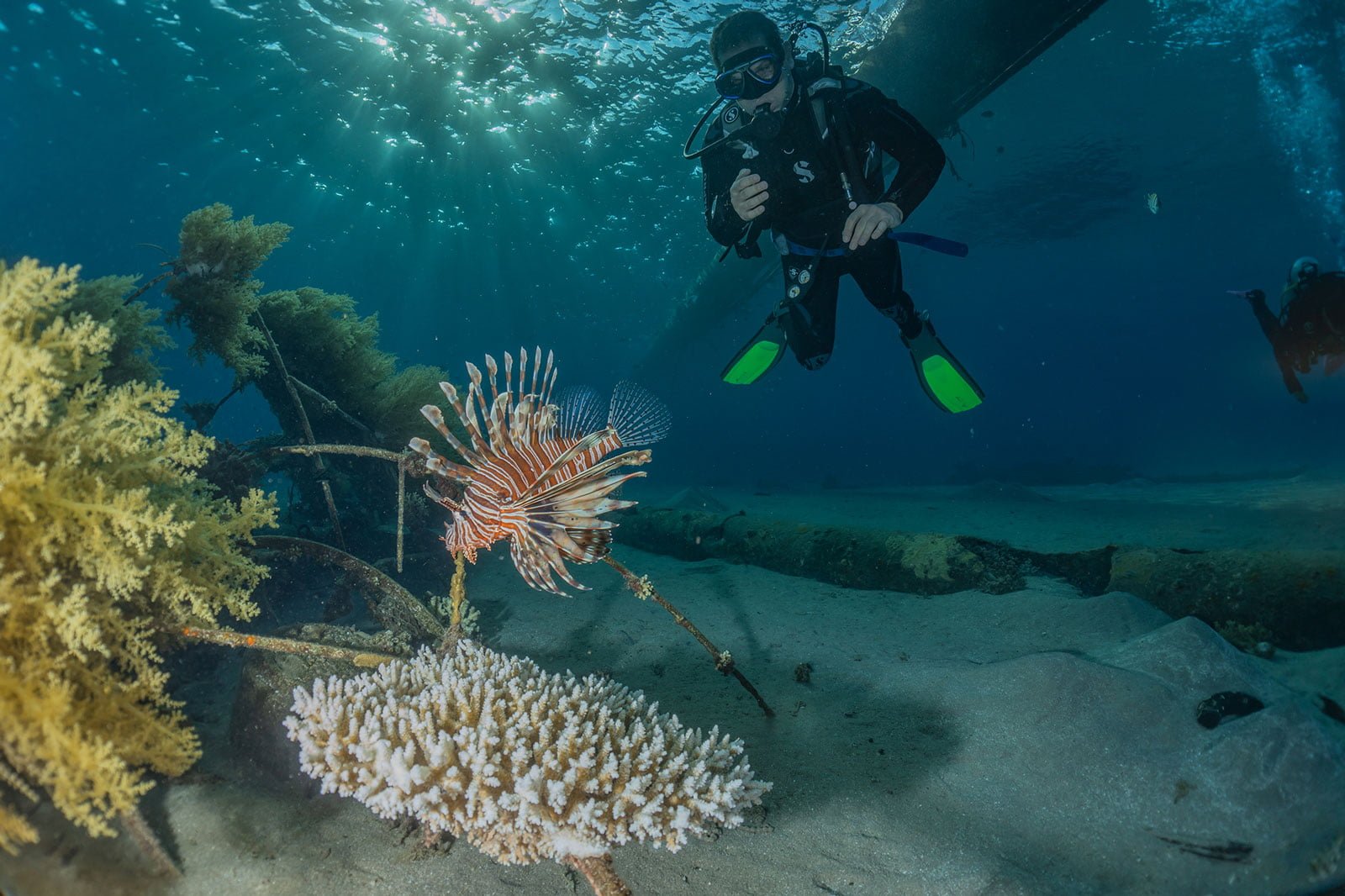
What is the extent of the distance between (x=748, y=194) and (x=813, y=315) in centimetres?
133

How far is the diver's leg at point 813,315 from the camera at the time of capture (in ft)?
16.4

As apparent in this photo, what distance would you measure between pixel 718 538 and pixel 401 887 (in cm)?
578

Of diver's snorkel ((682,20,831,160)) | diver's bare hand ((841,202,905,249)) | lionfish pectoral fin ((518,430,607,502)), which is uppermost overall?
diver's snorkel ((682,20,831,160))

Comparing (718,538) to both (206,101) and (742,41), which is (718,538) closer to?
(742,41)

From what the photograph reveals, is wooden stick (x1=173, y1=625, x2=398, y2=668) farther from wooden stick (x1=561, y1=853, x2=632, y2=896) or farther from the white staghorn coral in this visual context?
wooden stick (x1=561, y1=853, x2=632, y2=896)

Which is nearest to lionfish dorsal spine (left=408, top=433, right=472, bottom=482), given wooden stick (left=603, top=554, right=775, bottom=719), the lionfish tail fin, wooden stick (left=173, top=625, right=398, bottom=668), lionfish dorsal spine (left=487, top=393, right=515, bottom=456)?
lionfish dorsal spine (left=487, top=393, right=515, bottom=456)

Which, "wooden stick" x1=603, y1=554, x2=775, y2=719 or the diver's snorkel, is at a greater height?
the diver's snorkel

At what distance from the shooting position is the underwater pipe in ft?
12.9

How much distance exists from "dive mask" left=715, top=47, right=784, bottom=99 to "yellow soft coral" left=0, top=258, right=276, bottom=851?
4141 mm

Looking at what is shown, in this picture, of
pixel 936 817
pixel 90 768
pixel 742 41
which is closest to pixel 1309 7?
pixel 742 41

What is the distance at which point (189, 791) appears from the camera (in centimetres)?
245

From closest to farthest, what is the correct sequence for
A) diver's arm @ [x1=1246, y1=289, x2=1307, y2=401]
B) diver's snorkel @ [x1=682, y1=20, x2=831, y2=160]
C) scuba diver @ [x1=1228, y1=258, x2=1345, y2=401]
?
diver's snorkel @ [x1=682, y1=20, x2=831, y2=160] → diver's arm @ [x1=1246, y1=289, x2=1307, y2=401] → scuba diver @ [x1=1228, y1=258, x2=1345, y2=401]

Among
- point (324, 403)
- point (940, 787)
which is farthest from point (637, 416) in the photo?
point (324, 403)

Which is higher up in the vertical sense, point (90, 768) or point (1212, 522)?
point (90, 768)
